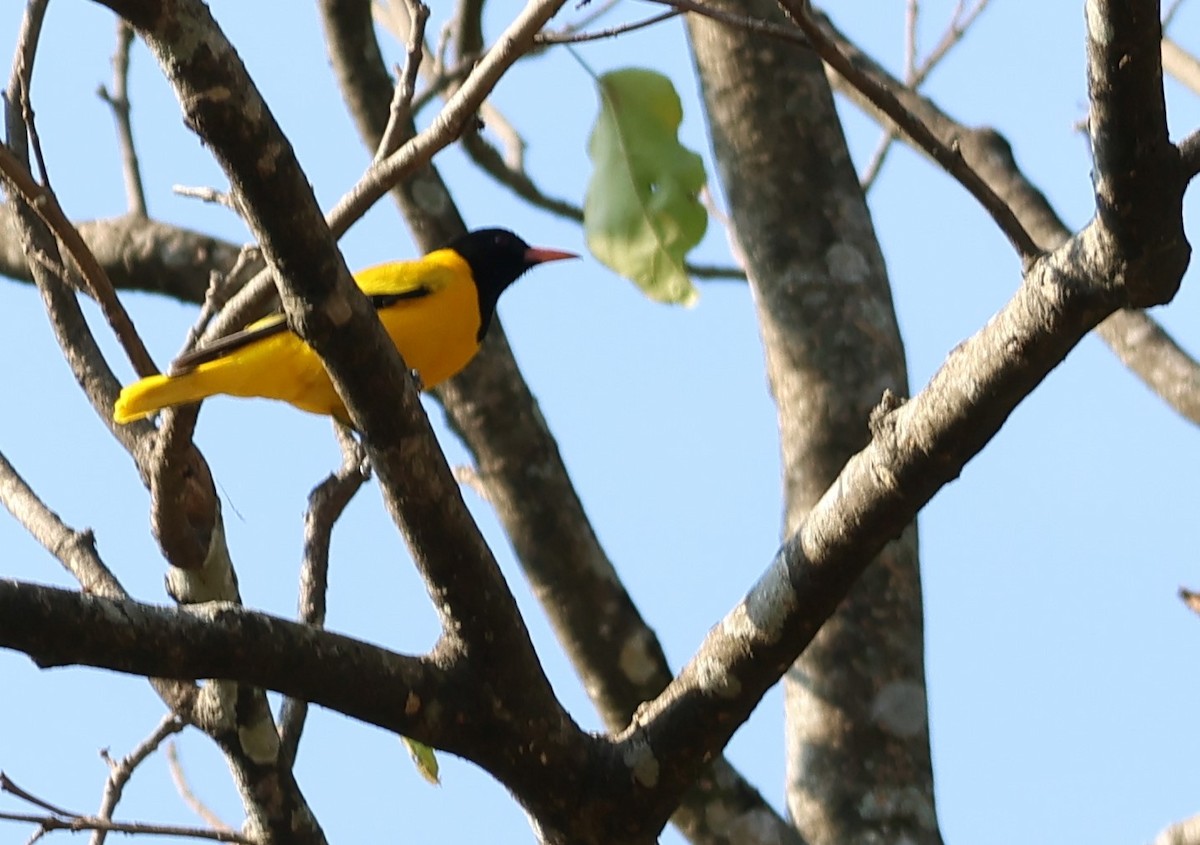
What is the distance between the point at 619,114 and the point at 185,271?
6.54 ft

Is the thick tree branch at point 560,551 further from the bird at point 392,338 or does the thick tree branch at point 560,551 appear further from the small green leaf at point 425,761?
the small green leaf at point 425,761

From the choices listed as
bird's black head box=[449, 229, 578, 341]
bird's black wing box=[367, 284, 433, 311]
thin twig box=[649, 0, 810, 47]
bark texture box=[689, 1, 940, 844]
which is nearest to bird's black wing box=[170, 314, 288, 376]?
bird's black wing box=[367, 284, 433, 311]

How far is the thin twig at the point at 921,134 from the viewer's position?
6.43 feet

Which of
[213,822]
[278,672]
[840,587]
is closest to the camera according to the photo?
[278,672]

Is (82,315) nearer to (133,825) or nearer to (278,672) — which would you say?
(133,825)

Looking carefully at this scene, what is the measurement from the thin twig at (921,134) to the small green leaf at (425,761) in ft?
4.33

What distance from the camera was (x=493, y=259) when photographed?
4.61m

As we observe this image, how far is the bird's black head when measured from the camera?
4.12m

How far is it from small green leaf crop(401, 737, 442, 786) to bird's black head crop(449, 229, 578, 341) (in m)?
1.49

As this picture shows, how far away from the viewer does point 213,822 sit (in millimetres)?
3678

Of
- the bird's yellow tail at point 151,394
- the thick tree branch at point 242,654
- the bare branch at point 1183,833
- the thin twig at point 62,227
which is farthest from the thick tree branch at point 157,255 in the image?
the bare branch at point 1183,833

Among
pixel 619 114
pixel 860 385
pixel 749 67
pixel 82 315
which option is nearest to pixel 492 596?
pixel 619 114

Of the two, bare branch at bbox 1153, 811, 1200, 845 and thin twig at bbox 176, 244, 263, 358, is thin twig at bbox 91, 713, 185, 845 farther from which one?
bare branch at bbox 1153, 811, 1200, 845

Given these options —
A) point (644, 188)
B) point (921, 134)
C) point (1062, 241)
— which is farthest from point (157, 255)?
point (921, 134)
